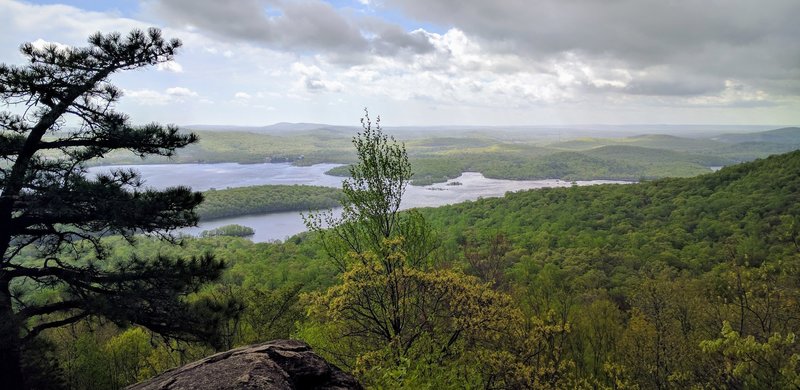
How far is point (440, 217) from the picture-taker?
262ft

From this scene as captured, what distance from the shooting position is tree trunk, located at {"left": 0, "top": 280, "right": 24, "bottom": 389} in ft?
27.0

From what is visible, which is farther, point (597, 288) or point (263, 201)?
point (263, 201)

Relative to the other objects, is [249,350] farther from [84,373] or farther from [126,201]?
[84,373]

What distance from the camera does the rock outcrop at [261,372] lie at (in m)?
5.20

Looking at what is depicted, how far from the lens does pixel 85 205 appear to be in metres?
9.78

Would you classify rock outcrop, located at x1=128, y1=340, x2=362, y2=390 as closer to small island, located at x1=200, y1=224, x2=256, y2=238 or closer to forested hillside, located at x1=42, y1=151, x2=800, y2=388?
forested hillside, located at x1=42, y1=151, x2=800, y2=388

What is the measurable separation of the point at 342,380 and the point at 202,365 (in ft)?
6.49

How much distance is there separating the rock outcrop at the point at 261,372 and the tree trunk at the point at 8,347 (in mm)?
4329

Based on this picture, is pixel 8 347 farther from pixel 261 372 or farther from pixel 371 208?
pixel 371 208

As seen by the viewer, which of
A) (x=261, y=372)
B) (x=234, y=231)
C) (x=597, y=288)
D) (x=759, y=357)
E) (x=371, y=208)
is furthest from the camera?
(x=234, y=231)

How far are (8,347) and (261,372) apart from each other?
22.4 feet

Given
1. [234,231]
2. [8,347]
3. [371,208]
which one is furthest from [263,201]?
[8,347]

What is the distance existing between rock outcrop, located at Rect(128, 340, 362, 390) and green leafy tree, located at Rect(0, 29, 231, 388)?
187 inches

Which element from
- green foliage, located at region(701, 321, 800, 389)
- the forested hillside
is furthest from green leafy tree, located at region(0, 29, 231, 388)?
green foliage, located at region(701, 321, 800, 389)
